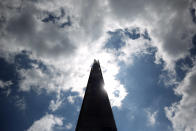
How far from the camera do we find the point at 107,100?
9094mm

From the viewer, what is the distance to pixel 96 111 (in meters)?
8.03

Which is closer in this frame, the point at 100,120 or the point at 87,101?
the point at 100,120

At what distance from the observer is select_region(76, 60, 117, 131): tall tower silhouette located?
7.41 meters

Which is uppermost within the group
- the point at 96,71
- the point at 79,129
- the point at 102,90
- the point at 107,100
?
the point at 96,71

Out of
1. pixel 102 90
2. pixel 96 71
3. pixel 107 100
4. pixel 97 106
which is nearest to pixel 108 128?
pixel 97 106

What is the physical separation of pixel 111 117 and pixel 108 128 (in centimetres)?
82

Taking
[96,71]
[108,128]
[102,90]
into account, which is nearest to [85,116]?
[108,128]

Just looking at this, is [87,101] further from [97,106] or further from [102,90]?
[102,90]

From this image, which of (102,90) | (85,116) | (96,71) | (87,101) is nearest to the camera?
(85,116)

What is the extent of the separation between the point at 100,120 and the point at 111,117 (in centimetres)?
80

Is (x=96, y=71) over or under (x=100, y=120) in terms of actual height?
over

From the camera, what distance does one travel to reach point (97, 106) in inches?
328

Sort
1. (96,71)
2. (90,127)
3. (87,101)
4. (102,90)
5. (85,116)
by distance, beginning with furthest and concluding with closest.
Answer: (96,71)
(102,90)
(87,101)
(85,116)
(90,127)

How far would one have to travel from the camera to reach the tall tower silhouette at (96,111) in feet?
24.3
